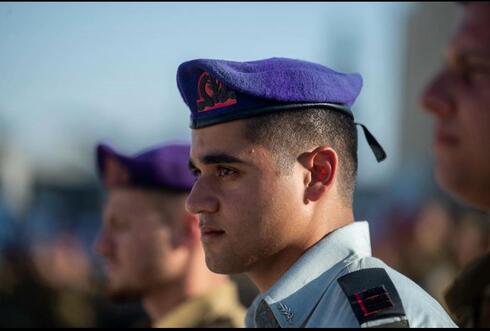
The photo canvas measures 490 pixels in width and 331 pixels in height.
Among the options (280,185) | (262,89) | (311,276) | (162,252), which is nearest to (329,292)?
(311,276)

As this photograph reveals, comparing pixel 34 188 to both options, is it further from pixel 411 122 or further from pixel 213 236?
pixel 213 236

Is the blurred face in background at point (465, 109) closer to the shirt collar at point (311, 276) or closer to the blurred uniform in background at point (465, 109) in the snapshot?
the blurred uniform in background at point (465, 109)

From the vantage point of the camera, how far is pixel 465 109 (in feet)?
5.73

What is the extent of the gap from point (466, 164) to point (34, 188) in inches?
386

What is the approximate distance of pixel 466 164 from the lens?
1.74 m

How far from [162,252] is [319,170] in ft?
6.11

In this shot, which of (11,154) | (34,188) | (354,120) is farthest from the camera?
(34,188)

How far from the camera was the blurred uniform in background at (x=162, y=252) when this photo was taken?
4.39 m

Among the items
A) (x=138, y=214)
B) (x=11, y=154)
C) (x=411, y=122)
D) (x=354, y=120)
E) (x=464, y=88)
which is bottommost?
(x=411, y=122)

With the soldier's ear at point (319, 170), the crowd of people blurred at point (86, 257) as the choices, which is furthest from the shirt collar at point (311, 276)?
the crowd of people blurred at point (86, 257)

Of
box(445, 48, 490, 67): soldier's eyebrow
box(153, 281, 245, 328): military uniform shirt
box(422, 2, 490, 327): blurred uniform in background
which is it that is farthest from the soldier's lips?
box(153, 281, 245, 328): military uniform shirt

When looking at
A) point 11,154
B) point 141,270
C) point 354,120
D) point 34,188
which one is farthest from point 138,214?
point 34,188

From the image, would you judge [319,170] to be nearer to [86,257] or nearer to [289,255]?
[289,255]

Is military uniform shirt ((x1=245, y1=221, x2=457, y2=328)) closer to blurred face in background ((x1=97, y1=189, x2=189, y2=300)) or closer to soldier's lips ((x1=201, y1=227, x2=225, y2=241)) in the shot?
soldier's lips ((x1=201, y1=227, x2=225, y2=241))
